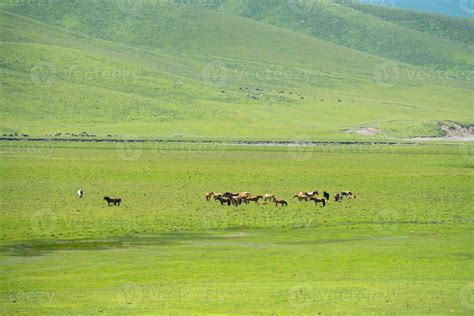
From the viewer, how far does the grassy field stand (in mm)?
23625

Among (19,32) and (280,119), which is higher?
(19,32)


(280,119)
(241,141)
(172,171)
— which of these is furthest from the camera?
(280,119)

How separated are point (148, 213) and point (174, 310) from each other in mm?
18424

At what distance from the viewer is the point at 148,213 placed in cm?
4053

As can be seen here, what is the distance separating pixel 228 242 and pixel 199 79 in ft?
344

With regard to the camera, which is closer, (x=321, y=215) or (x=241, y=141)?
(x=321, y=215)

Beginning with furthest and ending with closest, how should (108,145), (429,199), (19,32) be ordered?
(19,32) → (108,145) → (429,199)

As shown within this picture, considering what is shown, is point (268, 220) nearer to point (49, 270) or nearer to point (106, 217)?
point (106, 217)

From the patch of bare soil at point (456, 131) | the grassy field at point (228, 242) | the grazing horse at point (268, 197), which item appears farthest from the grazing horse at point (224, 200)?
the patch of bare soil at point (456, 131)

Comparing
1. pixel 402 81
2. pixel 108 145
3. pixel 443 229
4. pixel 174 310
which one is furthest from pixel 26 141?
pixel 402 81

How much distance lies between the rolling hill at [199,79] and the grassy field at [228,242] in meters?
38.8

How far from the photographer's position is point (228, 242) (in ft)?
109

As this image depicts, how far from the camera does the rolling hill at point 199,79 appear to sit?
343 feet

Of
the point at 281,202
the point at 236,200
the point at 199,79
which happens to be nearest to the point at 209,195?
the point at 236,200
